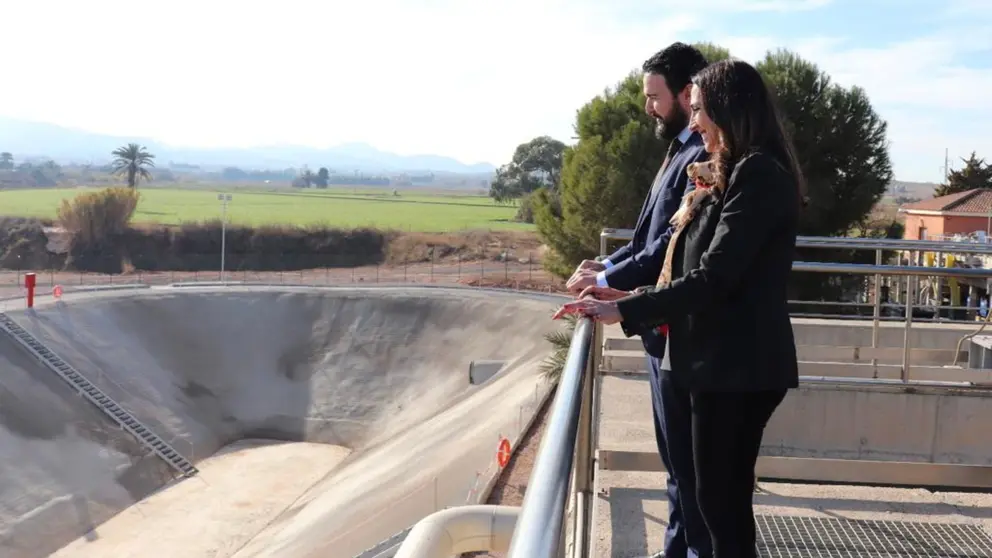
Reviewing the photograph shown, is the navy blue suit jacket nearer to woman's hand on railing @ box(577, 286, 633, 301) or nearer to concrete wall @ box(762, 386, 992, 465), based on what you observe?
woman's hand on railing @ box(577, 286, 633, 301)

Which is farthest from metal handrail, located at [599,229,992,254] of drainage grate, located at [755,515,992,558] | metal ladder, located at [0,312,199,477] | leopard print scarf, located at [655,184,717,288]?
metal ladder, located at [0,312,199,477]

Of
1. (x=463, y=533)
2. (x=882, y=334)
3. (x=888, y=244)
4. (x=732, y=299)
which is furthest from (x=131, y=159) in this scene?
(x=732, y=299)

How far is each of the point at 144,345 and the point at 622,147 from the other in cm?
1932

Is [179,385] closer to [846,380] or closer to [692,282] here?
[846,380]

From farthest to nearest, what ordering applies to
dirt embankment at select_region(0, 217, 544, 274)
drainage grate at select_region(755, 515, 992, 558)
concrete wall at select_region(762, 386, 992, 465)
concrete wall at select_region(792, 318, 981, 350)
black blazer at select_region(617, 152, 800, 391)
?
dirt embankment at select_region(0, 217, 544, 274), concrete wall at select_region(792, 318, 981, 350), concrete wall at select_region(762, 386, 992, 465), drainage grate at select_region(755, 515, 992, 558), black blazer at select_region(617, 152, 800, 391)

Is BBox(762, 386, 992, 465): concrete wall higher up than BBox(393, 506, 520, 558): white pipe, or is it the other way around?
BBox(762, 386, 992, 465): concrete wall

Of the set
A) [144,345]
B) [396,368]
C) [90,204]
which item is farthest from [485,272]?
[90,204]

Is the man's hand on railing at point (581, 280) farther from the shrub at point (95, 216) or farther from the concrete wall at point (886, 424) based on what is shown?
the shrub at point (95, 216)

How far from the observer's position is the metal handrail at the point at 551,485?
1.35 m

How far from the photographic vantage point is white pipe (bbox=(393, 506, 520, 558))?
686 centimetres

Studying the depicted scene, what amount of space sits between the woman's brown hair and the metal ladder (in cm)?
2776

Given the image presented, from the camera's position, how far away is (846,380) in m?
5.87

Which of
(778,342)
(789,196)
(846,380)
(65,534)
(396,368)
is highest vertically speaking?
(789,196)

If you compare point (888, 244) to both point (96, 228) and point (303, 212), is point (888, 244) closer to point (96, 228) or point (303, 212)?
point (96, 228)
